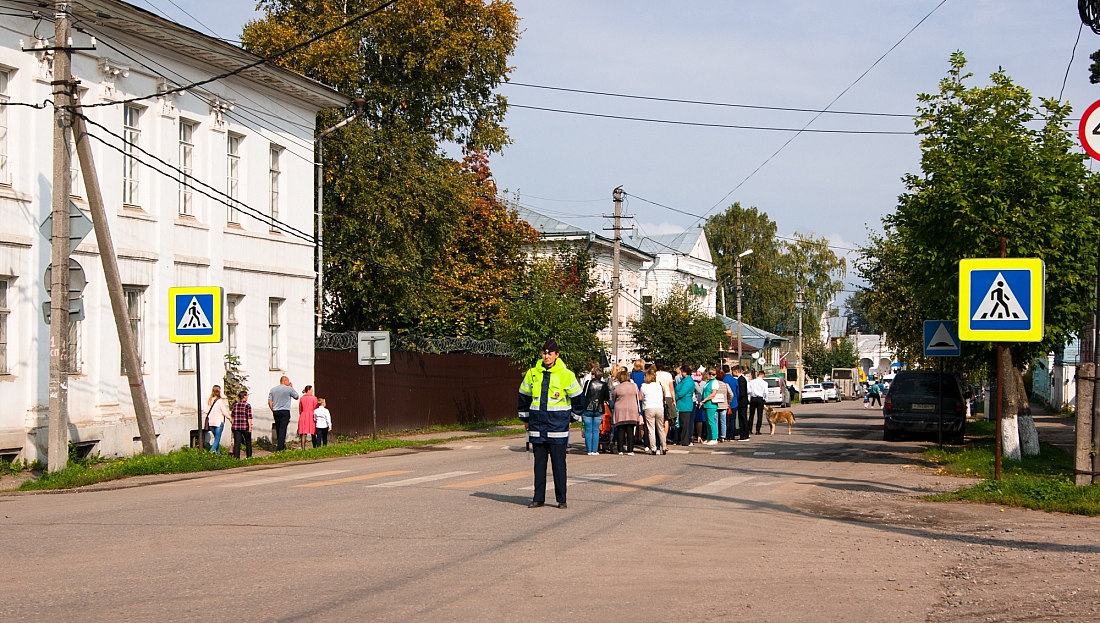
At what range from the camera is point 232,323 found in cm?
2661

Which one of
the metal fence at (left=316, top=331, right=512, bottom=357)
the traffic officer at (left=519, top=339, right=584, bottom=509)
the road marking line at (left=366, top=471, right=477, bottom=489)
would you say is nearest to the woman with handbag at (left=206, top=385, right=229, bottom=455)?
the road marking line at (left=366, top=471, right=477, bottom=489)

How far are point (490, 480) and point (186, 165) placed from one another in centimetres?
1238

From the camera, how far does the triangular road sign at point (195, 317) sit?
62.3ft

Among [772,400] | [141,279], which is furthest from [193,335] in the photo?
[772,400]

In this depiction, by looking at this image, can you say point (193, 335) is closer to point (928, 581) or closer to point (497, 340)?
point (928, 581)

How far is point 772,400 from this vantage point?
6322 cm

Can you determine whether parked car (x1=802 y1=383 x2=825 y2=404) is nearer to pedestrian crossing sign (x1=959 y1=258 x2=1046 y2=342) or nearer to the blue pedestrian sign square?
the blue pedestrian sign square

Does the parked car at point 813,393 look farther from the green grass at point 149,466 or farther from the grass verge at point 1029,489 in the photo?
the grass verge at point 1029,489

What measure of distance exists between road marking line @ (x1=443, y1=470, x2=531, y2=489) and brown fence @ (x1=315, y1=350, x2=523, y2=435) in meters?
13.0

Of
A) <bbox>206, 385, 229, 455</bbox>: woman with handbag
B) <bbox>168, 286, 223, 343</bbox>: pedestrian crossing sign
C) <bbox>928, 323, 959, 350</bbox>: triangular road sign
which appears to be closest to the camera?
<bbox>168, 286, 223, 343</bbox>: pedestrian crossing sign

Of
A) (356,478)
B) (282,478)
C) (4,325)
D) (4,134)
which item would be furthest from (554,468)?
(4,134)

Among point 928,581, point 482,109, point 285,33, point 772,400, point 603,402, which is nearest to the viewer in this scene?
point 928,581

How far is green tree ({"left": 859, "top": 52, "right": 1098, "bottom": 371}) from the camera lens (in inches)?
732

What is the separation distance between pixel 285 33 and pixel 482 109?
7.58 meters
